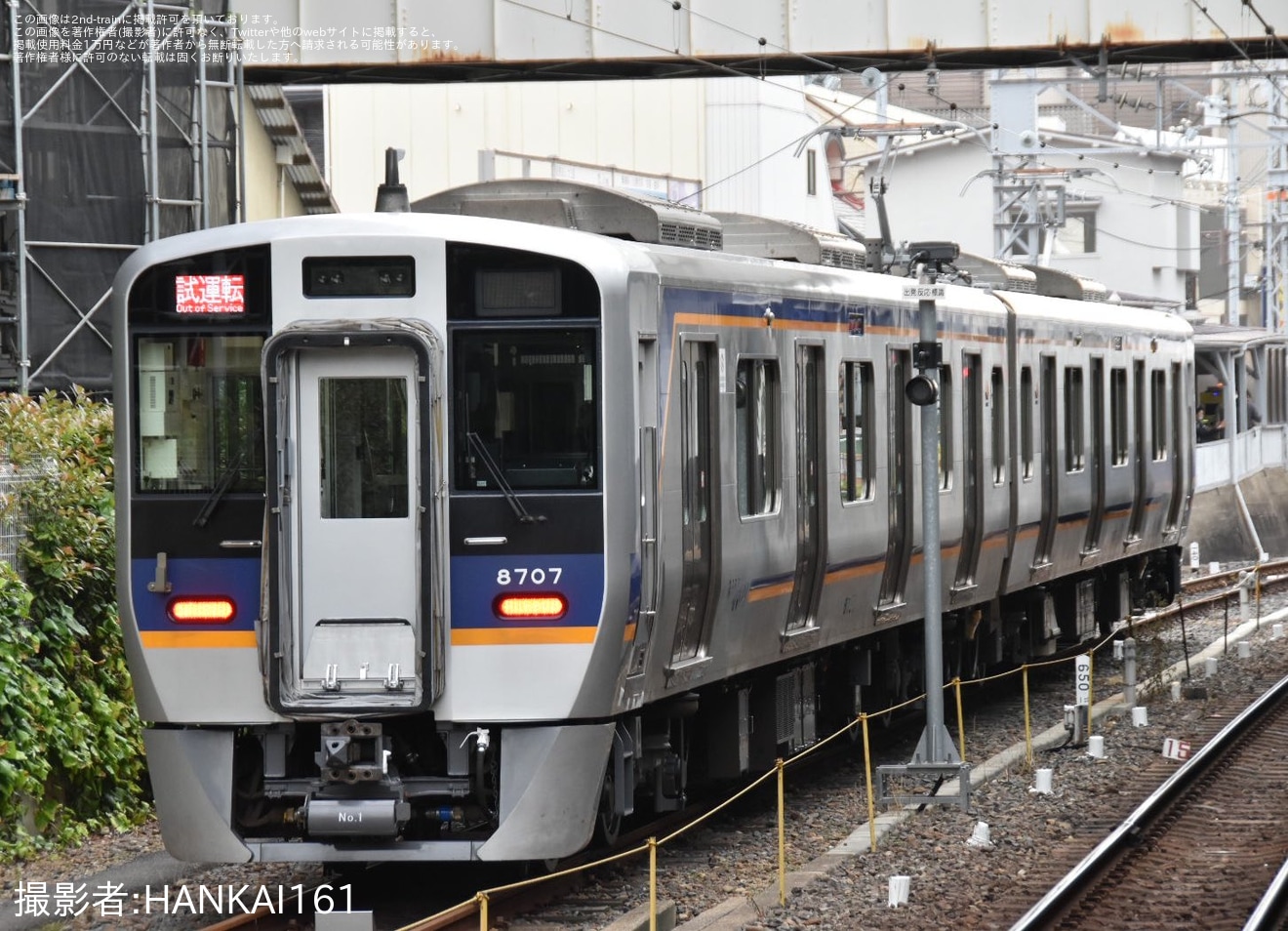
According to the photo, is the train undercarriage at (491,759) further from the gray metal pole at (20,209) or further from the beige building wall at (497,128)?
the beige building wall at (497,128)

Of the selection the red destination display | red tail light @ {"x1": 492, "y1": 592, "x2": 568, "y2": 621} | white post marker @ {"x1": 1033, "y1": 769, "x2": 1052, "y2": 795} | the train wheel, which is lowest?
white post marker @ {"x1": 1033, "y1": 769, "x2": 1052, "y2": 795}

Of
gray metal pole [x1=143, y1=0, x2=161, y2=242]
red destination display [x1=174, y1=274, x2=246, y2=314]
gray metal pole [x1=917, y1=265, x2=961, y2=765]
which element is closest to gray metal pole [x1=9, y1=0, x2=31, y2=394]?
gray metal pole [x1=143, y1=0, x2=161, y2=242]

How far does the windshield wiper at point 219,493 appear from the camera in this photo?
9.09m

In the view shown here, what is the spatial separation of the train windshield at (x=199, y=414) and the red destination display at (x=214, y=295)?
112 millimetres

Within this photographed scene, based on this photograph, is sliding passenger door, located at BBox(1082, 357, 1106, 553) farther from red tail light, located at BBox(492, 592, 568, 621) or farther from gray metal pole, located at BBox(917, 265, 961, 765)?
red tail light, located at BBox(492, 592, 568, 621)

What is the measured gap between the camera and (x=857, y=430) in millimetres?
12641

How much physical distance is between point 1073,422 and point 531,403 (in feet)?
31.1

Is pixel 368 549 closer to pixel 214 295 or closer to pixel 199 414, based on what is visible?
pixel 199 414

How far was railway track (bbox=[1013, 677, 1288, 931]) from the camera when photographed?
9.77m

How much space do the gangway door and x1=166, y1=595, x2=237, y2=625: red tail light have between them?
277 mm

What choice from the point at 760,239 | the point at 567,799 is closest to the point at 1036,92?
the point at 760,239

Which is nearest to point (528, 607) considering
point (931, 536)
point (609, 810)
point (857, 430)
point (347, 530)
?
point (347, 530)

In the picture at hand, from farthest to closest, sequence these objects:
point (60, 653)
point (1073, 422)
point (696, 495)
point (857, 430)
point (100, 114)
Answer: point (1073, 422) → point (100, 114) → point (857, 430) → point (60, 653) → point (696, 495)

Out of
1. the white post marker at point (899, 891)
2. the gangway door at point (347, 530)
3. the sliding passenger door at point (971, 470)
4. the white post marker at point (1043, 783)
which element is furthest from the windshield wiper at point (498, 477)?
the sliding passenger door at point (971, 470)
